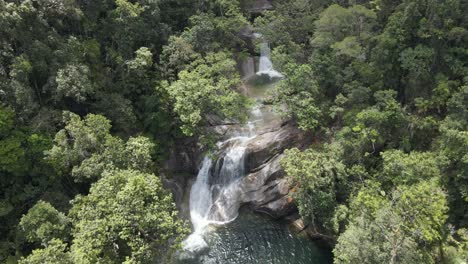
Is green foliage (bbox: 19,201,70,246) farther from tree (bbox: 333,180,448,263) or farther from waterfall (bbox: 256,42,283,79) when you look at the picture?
waterfall (bbox: 256,42,283,79)

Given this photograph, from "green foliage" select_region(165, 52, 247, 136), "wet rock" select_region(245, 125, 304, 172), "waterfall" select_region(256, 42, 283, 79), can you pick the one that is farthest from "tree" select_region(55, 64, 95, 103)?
"waterfall" select_region(256, 42, 283, 79)

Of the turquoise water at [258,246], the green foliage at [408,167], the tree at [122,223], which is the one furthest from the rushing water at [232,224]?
the green foliage at [408,167]

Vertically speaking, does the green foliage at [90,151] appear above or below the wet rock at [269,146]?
above

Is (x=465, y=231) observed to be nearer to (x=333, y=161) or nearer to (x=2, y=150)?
(x=333, y=161)

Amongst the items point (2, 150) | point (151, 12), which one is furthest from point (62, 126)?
point (151, 12)

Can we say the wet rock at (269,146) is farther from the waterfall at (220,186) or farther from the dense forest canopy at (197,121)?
the dense forest canopy at (197,121)

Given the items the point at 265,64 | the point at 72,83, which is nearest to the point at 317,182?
the point at 72,83
